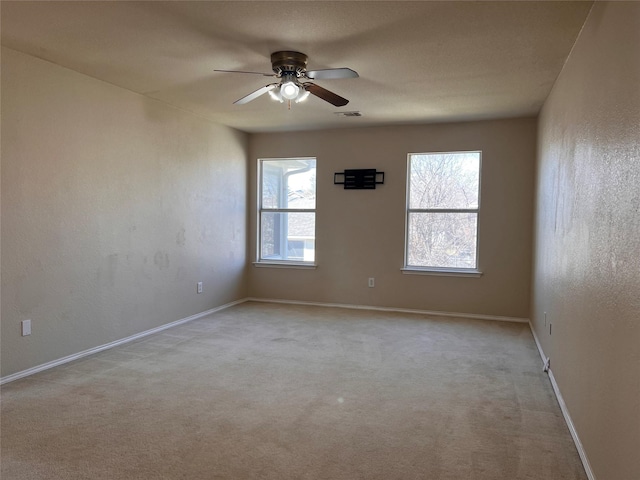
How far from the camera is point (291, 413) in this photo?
278 cm

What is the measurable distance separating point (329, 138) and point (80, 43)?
3.49m

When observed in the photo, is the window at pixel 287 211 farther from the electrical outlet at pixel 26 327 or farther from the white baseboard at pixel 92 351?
the electrical outlet at pixel 26 327

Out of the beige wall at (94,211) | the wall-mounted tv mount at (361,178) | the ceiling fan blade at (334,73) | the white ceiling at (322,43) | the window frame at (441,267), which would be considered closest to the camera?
the white ceiling at (322,43)

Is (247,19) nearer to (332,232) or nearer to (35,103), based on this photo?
(35,103)

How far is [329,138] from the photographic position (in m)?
6.08

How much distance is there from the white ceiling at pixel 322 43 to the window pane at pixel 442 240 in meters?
1.64

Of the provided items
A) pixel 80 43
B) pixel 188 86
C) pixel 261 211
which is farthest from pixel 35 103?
pixel 261 211

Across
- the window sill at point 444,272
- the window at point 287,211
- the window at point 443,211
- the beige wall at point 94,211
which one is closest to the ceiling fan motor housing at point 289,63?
the beige wall at point 94,211

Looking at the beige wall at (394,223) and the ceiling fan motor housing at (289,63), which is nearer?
the ceiling fan motor housing at (289,63)

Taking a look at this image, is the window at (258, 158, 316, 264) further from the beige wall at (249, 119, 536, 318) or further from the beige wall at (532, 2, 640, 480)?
the beige wall at (532, 2, 640, 480)

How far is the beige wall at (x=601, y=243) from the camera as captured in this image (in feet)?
5.43

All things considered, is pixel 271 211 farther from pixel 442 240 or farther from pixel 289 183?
pixel 442 240

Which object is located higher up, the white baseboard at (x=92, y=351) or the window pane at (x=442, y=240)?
the window pane at (x=442, y=240)

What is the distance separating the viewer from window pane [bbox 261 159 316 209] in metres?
6.30
